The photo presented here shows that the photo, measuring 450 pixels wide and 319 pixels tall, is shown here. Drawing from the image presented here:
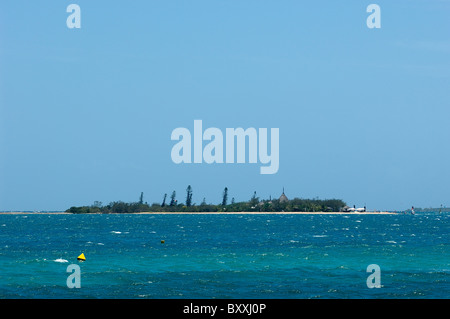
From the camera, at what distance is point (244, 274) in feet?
206

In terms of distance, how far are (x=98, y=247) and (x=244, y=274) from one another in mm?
42984

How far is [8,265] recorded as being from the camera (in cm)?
7150

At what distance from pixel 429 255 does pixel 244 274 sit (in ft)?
108

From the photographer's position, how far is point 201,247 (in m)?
99.6

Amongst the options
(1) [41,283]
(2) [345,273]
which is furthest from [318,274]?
(1) [41,283]
